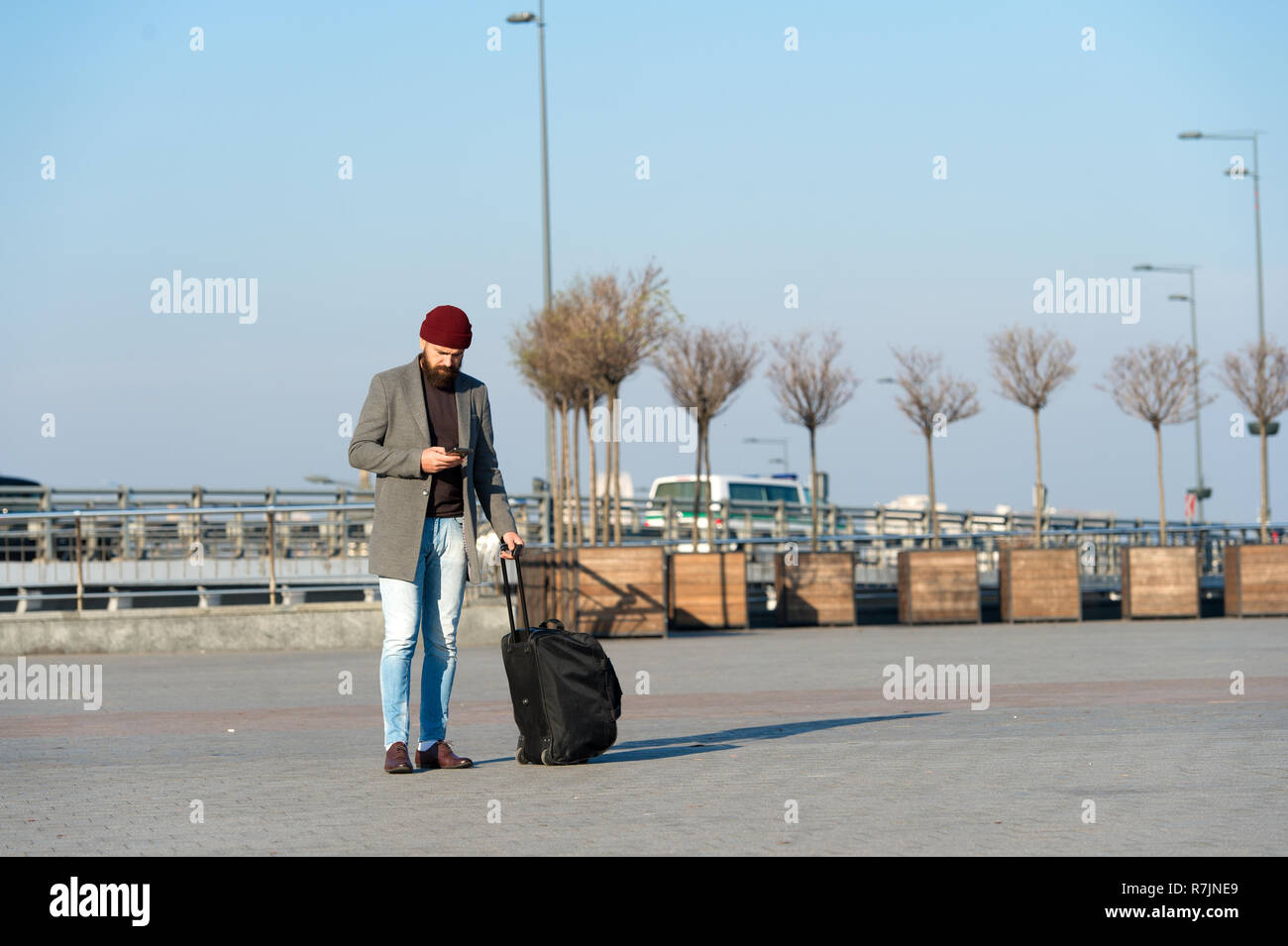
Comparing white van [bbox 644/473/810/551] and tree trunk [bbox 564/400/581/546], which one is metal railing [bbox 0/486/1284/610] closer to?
tree trunk [bbox 564/400/581/546]

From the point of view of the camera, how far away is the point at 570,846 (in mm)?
5105

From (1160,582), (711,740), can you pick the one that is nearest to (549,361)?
(1160,582)

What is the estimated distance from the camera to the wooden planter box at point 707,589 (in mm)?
19047

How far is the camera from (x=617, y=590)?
58.4 ft

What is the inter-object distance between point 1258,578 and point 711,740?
14.5 meters

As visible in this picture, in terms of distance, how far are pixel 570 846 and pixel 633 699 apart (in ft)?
20.0

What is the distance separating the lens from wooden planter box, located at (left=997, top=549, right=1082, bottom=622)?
66.6 feet

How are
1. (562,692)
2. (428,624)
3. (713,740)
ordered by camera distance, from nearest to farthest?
(562,692)
(428,624)
(713,740)

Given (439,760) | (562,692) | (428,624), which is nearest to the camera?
(562,692)

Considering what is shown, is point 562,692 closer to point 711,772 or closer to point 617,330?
point 711,772

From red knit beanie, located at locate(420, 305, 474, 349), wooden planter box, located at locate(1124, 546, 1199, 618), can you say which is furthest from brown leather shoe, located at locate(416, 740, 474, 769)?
wooden planter box, located at locate(1124, 546, 1199, 618)

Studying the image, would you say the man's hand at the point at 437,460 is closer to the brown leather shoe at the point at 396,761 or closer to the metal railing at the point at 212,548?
the brown leather shoe at the point at 396,761

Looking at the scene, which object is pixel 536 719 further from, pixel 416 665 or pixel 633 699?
pixel 416 665
